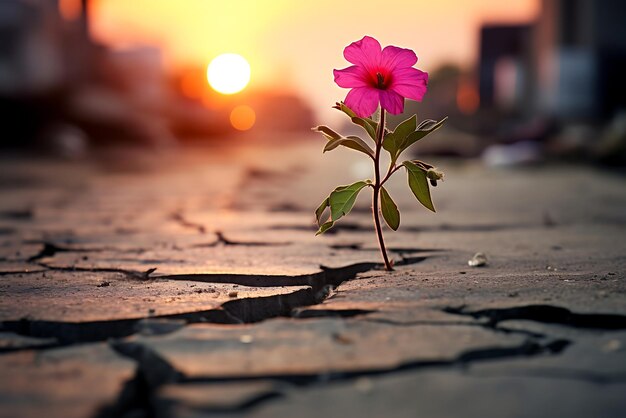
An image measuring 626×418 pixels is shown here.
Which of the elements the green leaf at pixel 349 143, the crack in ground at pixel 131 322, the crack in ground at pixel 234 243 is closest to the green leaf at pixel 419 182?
the green leaf at pixel 349 143

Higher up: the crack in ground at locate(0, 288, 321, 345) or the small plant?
the small plant

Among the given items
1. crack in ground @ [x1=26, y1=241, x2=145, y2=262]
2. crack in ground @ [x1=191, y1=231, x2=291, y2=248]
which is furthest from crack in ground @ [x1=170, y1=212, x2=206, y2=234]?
crack in ground @ [x1=26, y1=241, x2=145, y2=262]

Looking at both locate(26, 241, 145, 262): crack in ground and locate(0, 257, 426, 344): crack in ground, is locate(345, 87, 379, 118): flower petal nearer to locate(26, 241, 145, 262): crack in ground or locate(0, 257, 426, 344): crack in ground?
locate(0, 257, 426, 344): crack in ground

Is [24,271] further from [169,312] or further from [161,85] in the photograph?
[161,85]

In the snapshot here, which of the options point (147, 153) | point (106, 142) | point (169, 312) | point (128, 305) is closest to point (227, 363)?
point (169, 312)

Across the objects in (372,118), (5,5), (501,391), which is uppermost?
(5,5)

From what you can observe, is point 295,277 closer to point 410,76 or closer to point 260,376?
point 410,76

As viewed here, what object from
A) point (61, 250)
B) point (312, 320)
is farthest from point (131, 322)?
point (61, 250)

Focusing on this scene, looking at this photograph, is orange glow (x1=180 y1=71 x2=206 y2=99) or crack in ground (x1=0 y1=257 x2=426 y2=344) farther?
orange glow (x1=180 y1=71 x2=206 y2=99)
